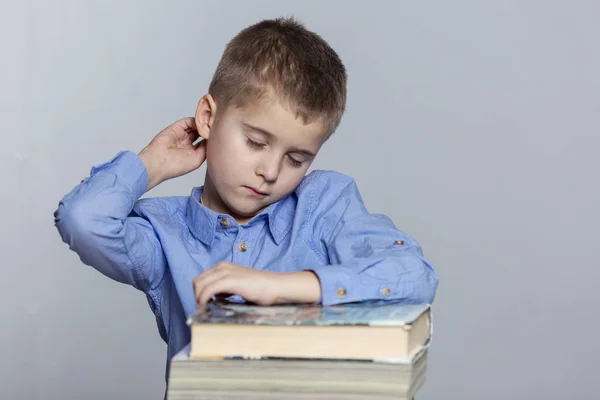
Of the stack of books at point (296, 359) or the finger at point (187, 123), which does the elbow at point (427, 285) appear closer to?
the stack of books at point (296, 359)

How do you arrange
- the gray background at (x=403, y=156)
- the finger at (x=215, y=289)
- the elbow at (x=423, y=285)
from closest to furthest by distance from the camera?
1. the finger at (x=215, y=289)
2. the elbow at (x=423, y=285)
3. the gray background at (x=403, y=156)

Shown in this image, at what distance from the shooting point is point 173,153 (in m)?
1.95

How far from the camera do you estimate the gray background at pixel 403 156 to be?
2.94 meters

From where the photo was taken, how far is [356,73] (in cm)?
301

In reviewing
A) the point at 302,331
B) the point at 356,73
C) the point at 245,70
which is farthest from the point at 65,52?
the point at 302,331

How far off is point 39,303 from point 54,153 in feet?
1.56

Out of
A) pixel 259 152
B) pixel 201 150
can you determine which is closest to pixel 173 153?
pixel 201 150

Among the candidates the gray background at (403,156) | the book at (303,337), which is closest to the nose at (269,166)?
the book at (303,337)

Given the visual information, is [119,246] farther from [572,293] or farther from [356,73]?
[572,293]

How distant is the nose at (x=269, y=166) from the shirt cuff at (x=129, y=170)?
246mm

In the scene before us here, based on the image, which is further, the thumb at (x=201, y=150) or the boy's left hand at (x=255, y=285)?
the thumb at (x=201, y=150)

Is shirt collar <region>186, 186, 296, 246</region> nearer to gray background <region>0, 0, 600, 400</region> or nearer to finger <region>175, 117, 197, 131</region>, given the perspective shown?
finger <region>175, 117, 197, 131</region>

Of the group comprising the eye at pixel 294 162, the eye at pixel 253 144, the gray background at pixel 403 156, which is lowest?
the gray background at pixel 403 156

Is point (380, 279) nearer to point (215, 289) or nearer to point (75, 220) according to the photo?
point (215, 289)
